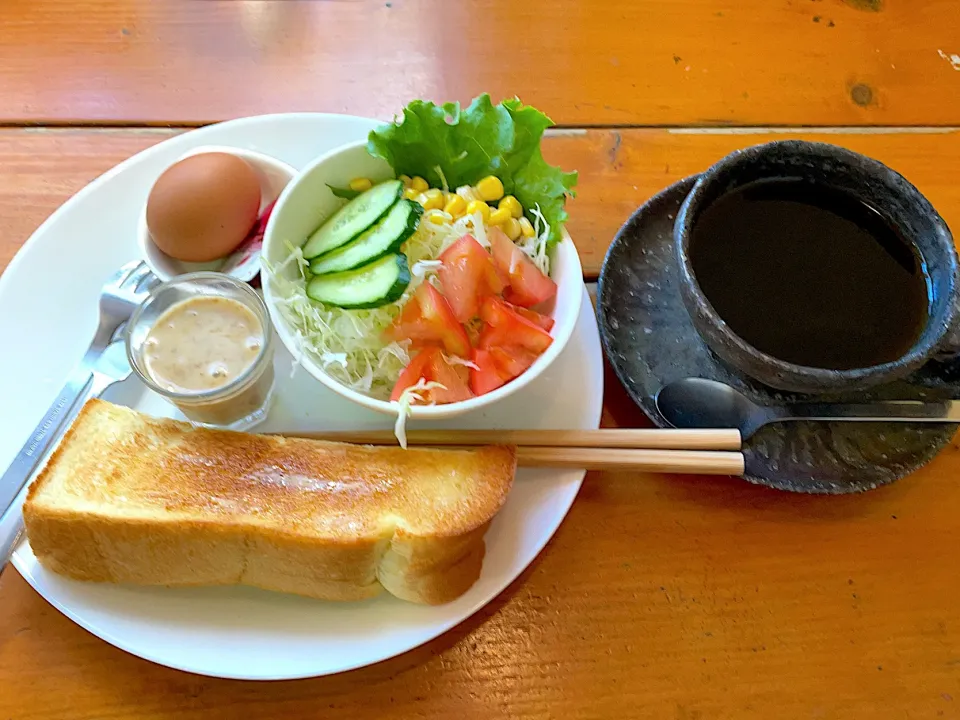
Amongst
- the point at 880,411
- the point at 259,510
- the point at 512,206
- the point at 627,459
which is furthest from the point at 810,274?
the point at 259,510

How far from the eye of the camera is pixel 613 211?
1744mm

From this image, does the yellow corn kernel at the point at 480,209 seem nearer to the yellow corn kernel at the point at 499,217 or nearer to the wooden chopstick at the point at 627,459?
the yellow corn kernel at the point at 499,217

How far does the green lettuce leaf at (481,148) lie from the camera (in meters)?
1.46

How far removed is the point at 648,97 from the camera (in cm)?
193

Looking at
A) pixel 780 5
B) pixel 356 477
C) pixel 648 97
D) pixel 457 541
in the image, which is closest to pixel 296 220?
pixel 356 477

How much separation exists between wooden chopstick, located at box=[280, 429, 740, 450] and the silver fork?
19.1 inches

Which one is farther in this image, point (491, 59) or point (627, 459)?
point (491, 59)

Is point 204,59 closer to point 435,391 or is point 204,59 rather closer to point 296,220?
point 296,220

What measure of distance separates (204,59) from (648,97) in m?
1.25

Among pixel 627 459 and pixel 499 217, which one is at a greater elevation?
pixel 499 217

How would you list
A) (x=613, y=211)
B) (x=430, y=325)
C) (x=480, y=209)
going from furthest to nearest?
(x=613, y=211)
(x=480, y=209)
(x=430, y=325)

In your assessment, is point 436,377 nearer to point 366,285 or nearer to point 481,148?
point 366,285

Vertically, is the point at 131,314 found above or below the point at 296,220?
below

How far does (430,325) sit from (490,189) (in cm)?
36
